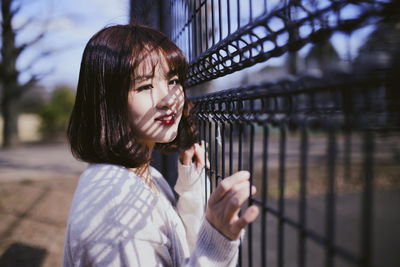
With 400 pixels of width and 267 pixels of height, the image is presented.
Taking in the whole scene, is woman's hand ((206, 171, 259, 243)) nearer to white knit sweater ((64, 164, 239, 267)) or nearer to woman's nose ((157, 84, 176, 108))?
white knit sweater ((64, 164, 239, 267))

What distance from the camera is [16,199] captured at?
5234 millimetres

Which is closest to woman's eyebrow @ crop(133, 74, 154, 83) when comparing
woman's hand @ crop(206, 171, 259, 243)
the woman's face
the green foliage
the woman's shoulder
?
the woman's face

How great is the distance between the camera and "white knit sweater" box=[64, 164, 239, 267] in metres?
0.97

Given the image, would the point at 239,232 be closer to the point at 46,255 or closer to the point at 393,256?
the point at 393,256

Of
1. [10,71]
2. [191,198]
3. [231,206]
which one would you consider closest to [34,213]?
[191,198]

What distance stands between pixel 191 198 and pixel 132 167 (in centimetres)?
41

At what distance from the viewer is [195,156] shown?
1714 millimetres

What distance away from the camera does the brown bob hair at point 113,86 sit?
1.30 metres

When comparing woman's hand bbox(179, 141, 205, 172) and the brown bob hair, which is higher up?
the brown bob hair

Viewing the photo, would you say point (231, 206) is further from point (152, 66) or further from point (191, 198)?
point (191, 198)

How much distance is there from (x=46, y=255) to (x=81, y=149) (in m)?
2.30

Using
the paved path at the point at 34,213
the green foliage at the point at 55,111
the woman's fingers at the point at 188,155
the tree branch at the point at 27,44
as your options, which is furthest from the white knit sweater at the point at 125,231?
the green foliage at the point at 55,111

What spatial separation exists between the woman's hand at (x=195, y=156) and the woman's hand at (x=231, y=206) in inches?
29.6

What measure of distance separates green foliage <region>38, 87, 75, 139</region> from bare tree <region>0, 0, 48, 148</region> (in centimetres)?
235
